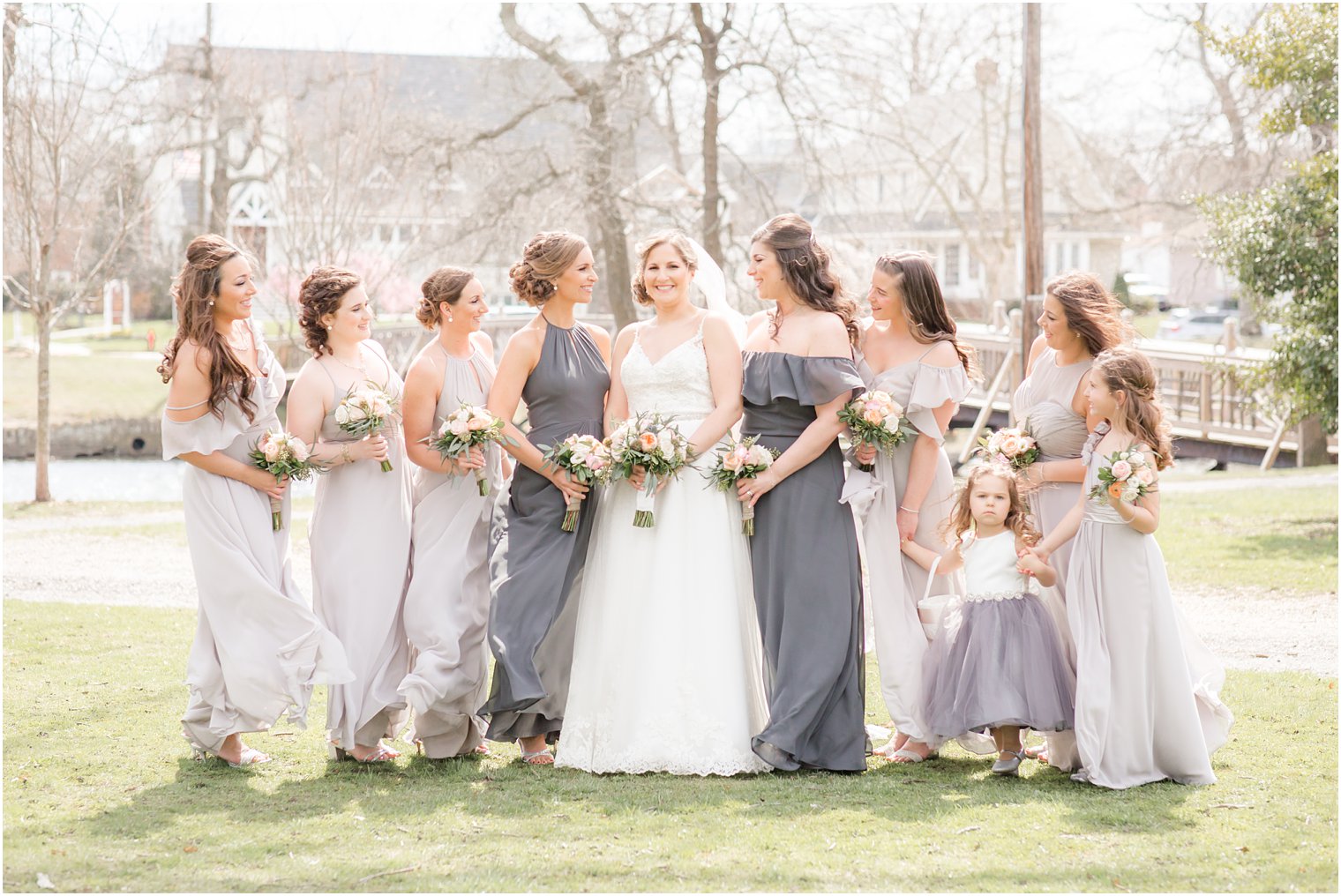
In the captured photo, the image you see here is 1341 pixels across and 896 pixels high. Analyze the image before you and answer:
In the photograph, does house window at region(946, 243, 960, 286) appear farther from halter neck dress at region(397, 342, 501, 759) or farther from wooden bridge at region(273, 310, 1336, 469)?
halter neck dress at region(397, 342, 501, 759)

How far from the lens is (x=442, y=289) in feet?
20.4

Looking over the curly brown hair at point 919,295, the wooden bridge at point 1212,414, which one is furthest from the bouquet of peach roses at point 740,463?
Answer: the wooden bridge at point 1212,414

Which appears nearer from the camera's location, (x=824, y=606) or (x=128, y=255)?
(x=824, y=606)

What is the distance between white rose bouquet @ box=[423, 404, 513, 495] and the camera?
5.80m

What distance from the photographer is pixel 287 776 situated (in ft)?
19.1

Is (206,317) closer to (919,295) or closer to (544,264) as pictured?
(544,264)

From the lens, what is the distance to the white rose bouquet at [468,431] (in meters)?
5.80

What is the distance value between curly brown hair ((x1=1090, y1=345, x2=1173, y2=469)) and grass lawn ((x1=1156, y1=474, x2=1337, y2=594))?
634cm

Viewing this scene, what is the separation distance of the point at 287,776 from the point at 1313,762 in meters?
4.55

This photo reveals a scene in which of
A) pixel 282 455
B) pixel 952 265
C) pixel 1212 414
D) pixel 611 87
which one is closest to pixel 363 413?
pixel 282 455

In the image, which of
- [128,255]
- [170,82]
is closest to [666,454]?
[170,82]

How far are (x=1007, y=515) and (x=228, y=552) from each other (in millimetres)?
3466

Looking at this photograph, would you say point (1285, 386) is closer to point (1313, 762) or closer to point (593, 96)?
point (1313, 762)

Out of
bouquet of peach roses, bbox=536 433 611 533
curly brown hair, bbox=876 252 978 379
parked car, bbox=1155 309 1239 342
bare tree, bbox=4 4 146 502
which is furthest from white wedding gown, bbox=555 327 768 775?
parked car, bbox=1155 309 1239 342
